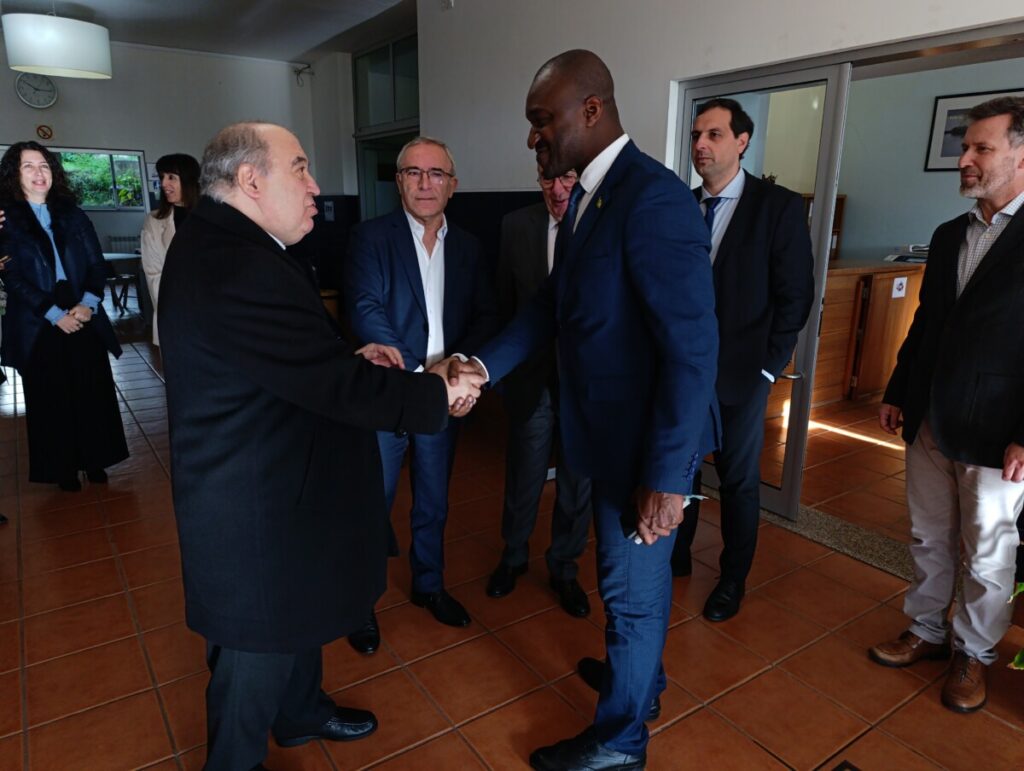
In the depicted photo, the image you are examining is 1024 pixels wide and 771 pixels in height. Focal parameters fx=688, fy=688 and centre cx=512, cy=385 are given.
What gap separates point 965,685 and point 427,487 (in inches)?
70.6

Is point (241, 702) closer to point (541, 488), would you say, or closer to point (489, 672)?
point (489, 672)

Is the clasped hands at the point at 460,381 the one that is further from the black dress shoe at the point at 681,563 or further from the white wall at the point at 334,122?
the white wall at the point at 334,122

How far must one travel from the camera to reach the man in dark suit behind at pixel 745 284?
7.76ft

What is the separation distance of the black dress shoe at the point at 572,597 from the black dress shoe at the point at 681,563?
42cm

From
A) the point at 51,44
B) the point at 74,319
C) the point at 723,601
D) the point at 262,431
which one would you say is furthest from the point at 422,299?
the point at 51,44

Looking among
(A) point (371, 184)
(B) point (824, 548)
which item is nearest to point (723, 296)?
(B) point (824, 548)

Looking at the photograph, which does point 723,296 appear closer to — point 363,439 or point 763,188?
point 763,188

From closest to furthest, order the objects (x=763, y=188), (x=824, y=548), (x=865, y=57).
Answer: (x=763, y=188), (x=865, y=57), (x=824, y=548)

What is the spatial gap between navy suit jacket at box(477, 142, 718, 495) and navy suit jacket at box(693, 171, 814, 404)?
3.15 ft

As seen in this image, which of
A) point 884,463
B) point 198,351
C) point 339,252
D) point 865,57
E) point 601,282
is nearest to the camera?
point 198,351

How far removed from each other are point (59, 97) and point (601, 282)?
8922 millimetres

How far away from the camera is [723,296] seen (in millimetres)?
2441

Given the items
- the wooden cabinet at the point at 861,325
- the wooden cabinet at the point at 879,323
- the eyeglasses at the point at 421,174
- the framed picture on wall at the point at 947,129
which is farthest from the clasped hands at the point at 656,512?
the framed picture on wall at the point at 947,129

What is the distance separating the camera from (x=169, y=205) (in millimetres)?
4000
